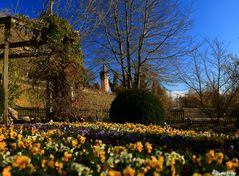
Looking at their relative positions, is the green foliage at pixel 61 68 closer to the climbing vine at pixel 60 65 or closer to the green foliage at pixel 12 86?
the climbing vine at pixel 60 65

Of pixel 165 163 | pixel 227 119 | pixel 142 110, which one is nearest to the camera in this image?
pixel 165 163

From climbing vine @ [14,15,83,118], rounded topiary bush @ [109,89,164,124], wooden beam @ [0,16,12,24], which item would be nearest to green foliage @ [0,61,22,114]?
climbing vine @ [14,15,83,118]

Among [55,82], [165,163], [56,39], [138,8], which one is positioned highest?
[138,8]

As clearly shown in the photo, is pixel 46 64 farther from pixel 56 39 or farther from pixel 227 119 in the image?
pixel 227 119

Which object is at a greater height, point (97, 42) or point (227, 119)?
point (97, 42)

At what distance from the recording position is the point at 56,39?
1315 cm

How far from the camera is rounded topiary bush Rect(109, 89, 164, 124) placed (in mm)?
12766

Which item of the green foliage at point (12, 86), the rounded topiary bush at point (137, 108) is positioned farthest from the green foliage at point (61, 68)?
the green foliage at point (12, 86)

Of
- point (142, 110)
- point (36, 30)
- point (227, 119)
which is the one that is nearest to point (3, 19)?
point (36, 30)

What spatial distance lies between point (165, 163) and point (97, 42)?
892 inches

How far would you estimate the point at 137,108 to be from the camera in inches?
505

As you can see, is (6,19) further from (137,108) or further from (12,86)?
(12,86)

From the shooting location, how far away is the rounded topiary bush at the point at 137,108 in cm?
1277

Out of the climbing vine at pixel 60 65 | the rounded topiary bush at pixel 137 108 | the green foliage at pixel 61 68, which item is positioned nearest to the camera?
the rounded topiary bush at pixel 137 108
